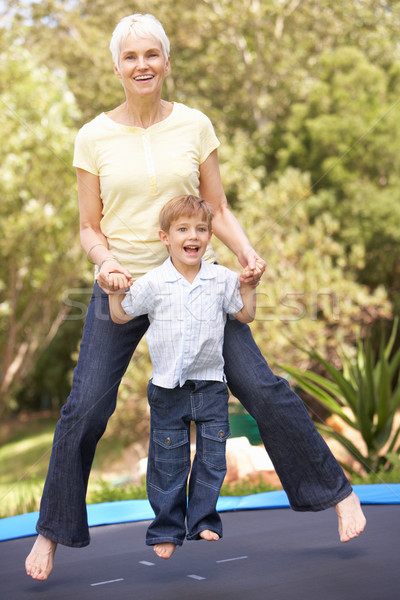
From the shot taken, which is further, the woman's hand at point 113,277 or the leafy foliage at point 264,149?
the leafy foliage at point 264,149

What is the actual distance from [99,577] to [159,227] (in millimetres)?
884

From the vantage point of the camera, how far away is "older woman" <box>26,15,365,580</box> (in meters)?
1.61

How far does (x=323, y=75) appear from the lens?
29.9 ft

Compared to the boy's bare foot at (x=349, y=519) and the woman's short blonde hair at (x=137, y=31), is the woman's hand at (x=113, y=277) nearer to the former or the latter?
the woman's short blonde hair at (x=137, y=31)

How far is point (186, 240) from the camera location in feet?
5.24

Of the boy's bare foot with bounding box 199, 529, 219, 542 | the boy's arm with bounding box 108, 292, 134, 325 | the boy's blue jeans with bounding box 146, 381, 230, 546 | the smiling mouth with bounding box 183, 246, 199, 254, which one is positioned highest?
the smiling mouth with bounding box 183, 246, 199, 254

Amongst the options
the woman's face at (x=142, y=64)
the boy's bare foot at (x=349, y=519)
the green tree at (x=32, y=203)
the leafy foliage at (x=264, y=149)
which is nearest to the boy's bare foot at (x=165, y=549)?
the boy's bare foot at (x=349, y=519)

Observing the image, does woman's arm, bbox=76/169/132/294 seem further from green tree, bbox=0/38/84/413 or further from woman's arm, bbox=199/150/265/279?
green tree, bbox=0/38/84/413

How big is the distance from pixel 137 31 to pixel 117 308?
0.63m

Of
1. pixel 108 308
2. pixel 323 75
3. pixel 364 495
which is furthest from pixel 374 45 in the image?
pixel 108 308

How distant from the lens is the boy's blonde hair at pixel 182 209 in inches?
61.7

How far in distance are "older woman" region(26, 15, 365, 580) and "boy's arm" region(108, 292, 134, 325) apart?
42 millimetres

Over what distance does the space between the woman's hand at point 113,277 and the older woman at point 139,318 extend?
1.7 inches

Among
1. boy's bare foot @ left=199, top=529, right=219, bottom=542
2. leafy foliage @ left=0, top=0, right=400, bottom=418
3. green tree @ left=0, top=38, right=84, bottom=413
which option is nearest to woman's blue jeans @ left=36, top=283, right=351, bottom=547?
boy's bare foot @ left=199, top=529, right=219, bottom=542
